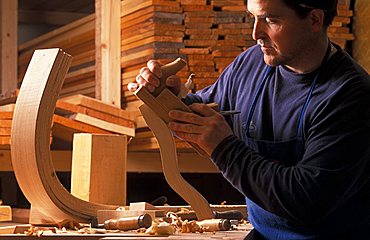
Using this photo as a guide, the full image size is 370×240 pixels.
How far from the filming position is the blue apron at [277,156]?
2.82 metres

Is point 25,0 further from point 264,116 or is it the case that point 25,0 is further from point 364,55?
point 264,116

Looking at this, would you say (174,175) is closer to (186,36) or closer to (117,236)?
(117,236)

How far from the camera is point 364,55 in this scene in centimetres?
Answer: 722

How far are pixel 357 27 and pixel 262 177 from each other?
497 cm

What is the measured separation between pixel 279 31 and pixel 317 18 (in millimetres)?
165

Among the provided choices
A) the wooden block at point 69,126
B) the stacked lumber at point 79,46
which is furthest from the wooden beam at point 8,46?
the wooden block at point 69,126

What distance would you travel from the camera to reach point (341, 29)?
24.0 feet

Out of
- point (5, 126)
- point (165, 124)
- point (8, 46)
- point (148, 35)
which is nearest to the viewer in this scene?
point (165, 124)

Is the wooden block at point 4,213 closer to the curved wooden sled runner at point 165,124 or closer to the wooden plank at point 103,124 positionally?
the curved wooden sled runner at point 165,124

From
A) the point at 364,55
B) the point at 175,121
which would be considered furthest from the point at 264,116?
the point at 364,55

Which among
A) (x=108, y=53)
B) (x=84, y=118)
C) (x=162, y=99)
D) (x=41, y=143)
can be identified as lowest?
(x=41, y=143)

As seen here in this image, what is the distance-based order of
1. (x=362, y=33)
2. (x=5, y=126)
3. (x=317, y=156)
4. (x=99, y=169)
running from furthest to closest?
(x=362, y=33)
(x=5, y=126)
(x=99, y=169)
(x=317, y=156)

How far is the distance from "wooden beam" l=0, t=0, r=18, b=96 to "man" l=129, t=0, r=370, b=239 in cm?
544

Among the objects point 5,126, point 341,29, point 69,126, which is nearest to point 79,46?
point 69,126
